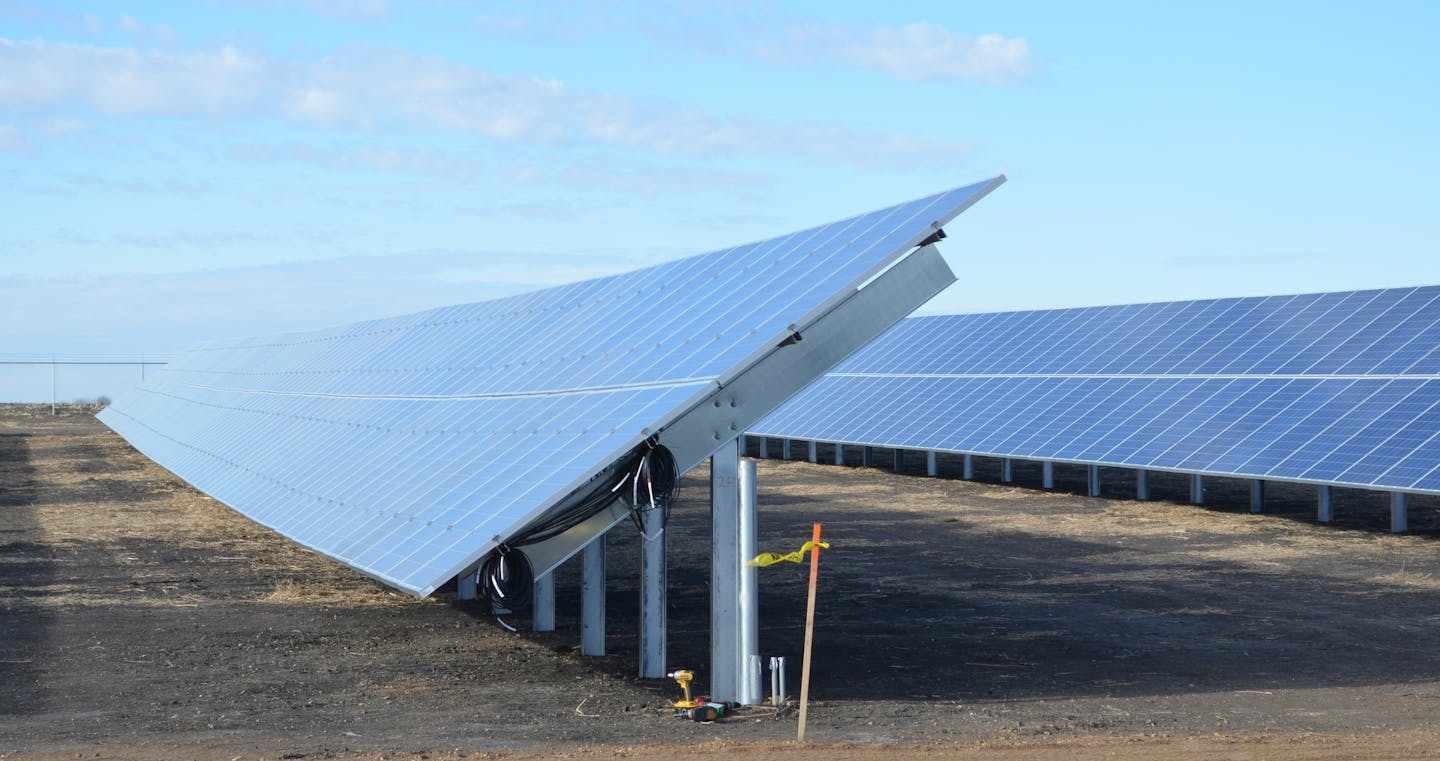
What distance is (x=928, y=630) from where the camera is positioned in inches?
592

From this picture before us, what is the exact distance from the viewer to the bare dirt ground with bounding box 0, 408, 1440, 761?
34.0 ft

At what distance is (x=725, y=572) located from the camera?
11422 millimetres

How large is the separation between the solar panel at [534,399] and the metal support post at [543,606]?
1.78 m

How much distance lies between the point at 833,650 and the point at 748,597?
9.18ft

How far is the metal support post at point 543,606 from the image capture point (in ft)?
49.6

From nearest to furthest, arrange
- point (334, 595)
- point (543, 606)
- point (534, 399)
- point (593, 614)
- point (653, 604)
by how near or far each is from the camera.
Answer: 1. point (653, 604)
2. point (593, 614)
3. point (534, 399)
4. point (543, 606)
5. point (334, 595)

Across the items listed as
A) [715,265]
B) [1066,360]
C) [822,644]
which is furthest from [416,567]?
[1066,360]

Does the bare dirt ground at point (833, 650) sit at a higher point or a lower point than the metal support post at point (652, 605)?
lower

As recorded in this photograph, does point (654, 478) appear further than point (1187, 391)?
No

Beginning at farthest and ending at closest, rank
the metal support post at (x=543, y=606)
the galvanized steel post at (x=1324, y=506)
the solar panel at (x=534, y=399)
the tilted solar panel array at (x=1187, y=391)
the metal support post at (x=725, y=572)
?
the galvanized steel post at (x=1324, y=506), the tilted solar panel array at (x=1187, y=391), the metal support post at (x=543, y=606), the metal support post at (x=725, y=572), the solar panel at (x=534, y=399)

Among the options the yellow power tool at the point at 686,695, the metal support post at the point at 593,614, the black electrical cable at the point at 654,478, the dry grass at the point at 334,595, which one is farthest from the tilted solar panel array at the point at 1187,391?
the black electrical cable at the point at 654,478

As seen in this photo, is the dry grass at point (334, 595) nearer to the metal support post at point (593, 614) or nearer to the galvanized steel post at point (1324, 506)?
the metal support post at point (593, 614)

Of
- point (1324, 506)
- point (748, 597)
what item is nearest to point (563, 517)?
point (748, 597)

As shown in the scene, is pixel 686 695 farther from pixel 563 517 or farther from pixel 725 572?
pixel 563 517
